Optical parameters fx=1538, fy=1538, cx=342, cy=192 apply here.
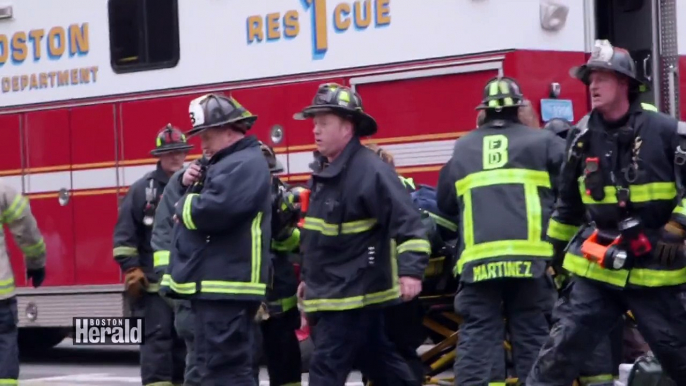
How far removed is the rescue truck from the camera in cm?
1038

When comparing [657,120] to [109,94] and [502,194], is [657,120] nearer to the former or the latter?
[502,194]

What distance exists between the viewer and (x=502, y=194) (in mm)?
8211

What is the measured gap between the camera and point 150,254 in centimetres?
1041

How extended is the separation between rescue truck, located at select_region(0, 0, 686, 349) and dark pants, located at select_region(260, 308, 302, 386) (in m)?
1.83

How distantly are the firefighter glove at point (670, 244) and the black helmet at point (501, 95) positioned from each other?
1.77m

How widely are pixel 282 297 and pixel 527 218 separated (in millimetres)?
1695

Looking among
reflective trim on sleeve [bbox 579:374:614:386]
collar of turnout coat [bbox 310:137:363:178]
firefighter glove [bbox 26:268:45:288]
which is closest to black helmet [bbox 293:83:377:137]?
collar of turnout coat [bbox 310:137:363:178]

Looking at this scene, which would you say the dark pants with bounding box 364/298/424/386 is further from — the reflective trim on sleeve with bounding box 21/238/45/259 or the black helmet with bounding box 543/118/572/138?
A: the reflective trim on sleeve with bounding box 21/238/45/259

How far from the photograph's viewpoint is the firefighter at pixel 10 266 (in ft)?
28.4

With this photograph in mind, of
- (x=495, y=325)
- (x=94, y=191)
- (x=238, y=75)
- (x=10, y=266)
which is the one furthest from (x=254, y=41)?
(x=495, y=325)

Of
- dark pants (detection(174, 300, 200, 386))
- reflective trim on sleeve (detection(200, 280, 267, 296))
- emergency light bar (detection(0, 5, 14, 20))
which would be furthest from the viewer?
emergency light bar (detection(0, 5, 14, 20))

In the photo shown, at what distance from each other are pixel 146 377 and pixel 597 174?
4.24 metres

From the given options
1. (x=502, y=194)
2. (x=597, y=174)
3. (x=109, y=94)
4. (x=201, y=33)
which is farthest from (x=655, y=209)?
(x=109, y=94)

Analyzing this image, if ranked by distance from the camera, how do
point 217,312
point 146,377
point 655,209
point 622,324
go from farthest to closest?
1. point 146,377
2. point 622,324
3. point 217,312
4. point 655,209
